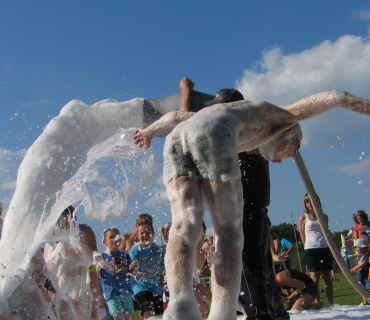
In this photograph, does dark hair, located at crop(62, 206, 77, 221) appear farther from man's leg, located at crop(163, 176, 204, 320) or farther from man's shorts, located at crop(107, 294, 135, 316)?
man's leg, located at crop(163, 176, 204, 320)

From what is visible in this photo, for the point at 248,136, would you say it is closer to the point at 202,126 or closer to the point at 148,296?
the point at 202,126

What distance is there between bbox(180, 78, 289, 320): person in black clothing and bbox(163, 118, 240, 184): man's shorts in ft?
3.82

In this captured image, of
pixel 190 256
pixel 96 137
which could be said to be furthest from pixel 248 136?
pixel 96 137

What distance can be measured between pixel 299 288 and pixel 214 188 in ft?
13.1

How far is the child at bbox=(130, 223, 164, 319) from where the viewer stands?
5.03 metres

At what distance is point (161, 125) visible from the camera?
2762mm

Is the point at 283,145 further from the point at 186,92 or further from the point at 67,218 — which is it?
the point at 67,218

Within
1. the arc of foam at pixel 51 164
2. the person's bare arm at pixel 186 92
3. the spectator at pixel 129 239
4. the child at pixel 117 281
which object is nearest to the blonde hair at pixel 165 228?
the spectator at pixel 129 239

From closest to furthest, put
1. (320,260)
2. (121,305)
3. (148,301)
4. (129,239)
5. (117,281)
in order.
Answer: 1. (121,305)
2. (117,281)
3. (148,301)
4. (129,239)
5. (320,260)

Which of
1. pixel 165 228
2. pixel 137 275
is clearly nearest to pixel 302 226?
pixel 165 228

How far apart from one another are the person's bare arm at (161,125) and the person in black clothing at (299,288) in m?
3.50

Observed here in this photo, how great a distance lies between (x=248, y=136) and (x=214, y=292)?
3.21ft

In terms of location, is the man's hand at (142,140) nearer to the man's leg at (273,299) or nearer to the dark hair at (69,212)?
the man's leg at (273,299)

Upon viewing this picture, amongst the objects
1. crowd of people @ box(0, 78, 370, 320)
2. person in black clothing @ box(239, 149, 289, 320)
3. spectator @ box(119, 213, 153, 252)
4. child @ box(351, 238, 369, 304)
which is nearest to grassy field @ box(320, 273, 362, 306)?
child @ box(351, 238, 369, 304)
